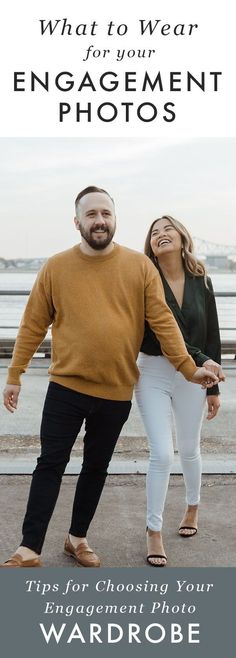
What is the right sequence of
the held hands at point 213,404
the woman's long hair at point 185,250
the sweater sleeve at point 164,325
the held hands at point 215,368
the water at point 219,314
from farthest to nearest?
1. the water at point 219,314
2. the held hands at point 213,404
3. the woman's long hair at point 185,250
4. the held hands at point 215,368
5. the sweater sleeve at point 164,325

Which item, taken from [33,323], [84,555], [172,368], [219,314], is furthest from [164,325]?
[219,314]

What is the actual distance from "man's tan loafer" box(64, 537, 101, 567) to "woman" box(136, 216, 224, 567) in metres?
0.22

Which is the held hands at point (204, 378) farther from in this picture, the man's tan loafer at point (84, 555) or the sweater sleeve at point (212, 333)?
the man's tan loafer at point (84, 555)

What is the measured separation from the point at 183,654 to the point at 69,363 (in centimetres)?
112

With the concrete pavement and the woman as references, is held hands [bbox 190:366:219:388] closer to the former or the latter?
the woman

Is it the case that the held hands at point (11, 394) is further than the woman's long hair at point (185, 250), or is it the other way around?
the woman's long hair at point (185, 250)

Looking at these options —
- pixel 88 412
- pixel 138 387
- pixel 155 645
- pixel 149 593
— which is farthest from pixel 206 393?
pixel 155 645

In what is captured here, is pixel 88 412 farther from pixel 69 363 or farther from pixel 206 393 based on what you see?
pixel 206 393

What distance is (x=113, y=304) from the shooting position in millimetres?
3303

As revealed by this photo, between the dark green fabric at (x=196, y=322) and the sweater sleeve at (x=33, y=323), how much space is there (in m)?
0.42

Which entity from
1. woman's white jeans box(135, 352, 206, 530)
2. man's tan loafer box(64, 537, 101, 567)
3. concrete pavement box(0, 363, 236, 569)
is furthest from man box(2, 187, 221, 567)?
concrete pavement box(0, 363, 236, 569)

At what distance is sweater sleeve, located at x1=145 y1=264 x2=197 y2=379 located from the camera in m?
3.37

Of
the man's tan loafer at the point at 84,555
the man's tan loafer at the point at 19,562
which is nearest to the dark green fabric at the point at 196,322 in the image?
the man's tan loafer at the point at 84,555

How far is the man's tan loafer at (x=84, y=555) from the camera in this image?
3.49 metres
